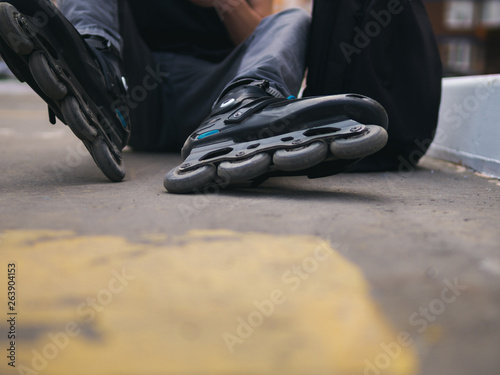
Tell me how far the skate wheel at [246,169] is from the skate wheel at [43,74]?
369mm

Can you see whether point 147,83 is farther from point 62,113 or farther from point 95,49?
point 62,113

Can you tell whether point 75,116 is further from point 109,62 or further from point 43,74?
point 109,62

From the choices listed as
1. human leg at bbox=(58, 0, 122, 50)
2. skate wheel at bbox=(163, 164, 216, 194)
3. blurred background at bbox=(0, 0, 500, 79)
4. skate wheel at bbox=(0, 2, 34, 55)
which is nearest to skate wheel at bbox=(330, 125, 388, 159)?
skate wheel at bbox=(163, 164, 216, 194)

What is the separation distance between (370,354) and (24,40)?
831 mm

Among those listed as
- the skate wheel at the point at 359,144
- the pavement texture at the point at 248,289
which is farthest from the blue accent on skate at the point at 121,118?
the skate wheel at the point at 359,144

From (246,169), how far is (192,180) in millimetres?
115

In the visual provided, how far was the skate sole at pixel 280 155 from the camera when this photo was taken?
909mm

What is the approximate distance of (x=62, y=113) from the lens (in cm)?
100

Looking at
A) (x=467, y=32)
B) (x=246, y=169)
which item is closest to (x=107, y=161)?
(x=246, y=169)

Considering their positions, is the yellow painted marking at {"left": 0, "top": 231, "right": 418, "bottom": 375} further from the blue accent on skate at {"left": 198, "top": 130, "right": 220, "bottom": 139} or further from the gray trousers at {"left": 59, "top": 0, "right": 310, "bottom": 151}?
the gray trousers at {"left": 59, "top": 0, "right": 310, "bottom": 151}

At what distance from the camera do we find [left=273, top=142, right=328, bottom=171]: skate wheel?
91 cm

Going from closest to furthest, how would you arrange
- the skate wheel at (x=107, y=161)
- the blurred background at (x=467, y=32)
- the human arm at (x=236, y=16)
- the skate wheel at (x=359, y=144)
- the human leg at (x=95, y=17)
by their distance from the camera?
the skate wheel at (x=359, y=144), the skate wheel at (x=107, y=161), the human leg at (x=95, y=17), the human arm at (x=236, y=16), the blurred background at (x=467, y=32)

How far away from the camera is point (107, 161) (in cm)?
108

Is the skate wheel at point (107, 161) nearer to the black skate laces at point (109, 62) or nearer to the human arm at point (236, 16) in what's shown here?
the black skate laces at point (109, 62)
